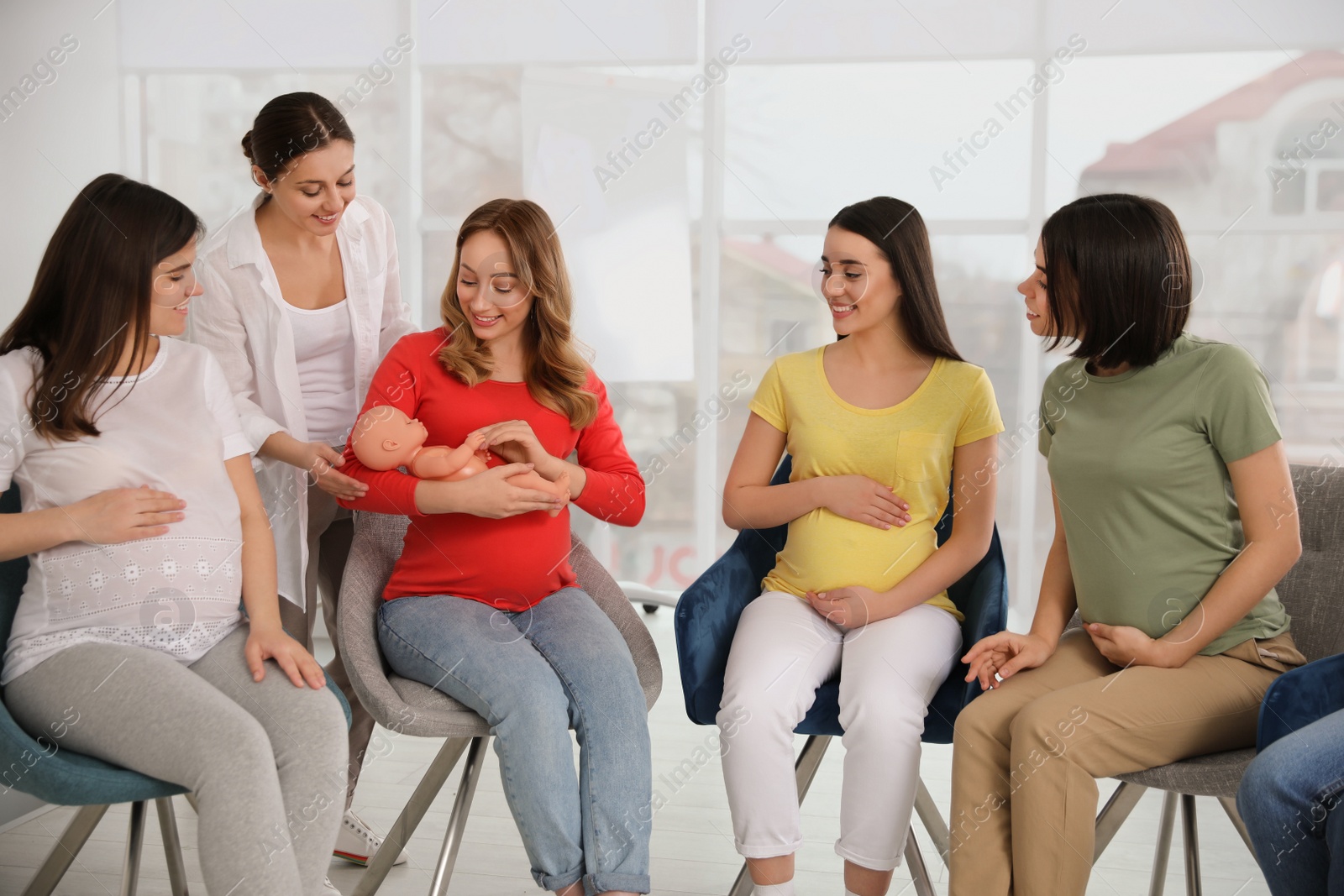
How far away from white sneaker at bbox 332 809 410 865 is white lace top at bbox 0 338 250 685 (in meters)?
0.72

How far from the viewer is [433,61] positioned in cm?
426

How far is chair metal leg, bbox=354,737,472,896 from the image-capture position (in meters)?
1.76

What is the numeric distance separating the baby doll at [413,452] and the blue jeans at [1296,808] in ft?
3.46

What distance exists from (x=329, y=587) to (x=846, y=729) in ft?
3.65

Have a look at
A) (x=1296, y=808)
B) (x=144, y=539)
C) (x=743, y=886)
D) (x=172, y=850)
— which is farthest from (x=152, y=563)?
(x=1296, y=808)

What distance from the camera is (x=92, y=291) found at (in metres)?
1.60

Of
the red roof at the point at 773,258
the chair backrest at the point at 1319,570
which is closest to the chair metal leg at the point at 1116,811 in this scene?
the chair backrest at the point at 1319,570

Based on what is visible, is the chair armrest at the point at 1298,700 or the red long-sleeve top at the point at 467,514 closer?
the chair armrest at the point at 1298,700

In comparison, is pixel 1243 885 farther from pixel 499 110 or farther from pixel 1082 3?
pixel 499 110

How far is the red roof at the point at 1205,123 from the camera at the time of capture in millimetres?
3760

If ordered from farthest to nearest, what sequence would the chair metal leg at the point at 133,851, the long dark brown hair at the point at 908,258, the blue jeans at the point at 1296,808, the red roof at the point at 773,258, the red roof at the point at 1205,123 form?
the red roof at the point at 773,258 → the red roof at the point at 1205,123 → the long dark brown hair at the point at 908,258 → the chair metal leg at the point at 133,851 → the blue jeans at the point at 1296,808

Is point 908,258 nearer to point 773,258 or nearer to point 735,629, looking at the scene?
point 735,629

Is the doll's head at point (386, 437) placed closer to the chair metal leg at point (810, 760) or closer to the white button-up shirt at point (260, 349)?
the white button-up shirt at point (260, 349)

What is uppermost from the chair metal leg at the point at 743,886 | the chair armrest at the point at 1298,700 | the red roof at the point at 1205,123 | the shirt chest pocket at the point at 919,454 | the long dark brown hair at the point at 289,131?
the red roof at the point at 1205,123
